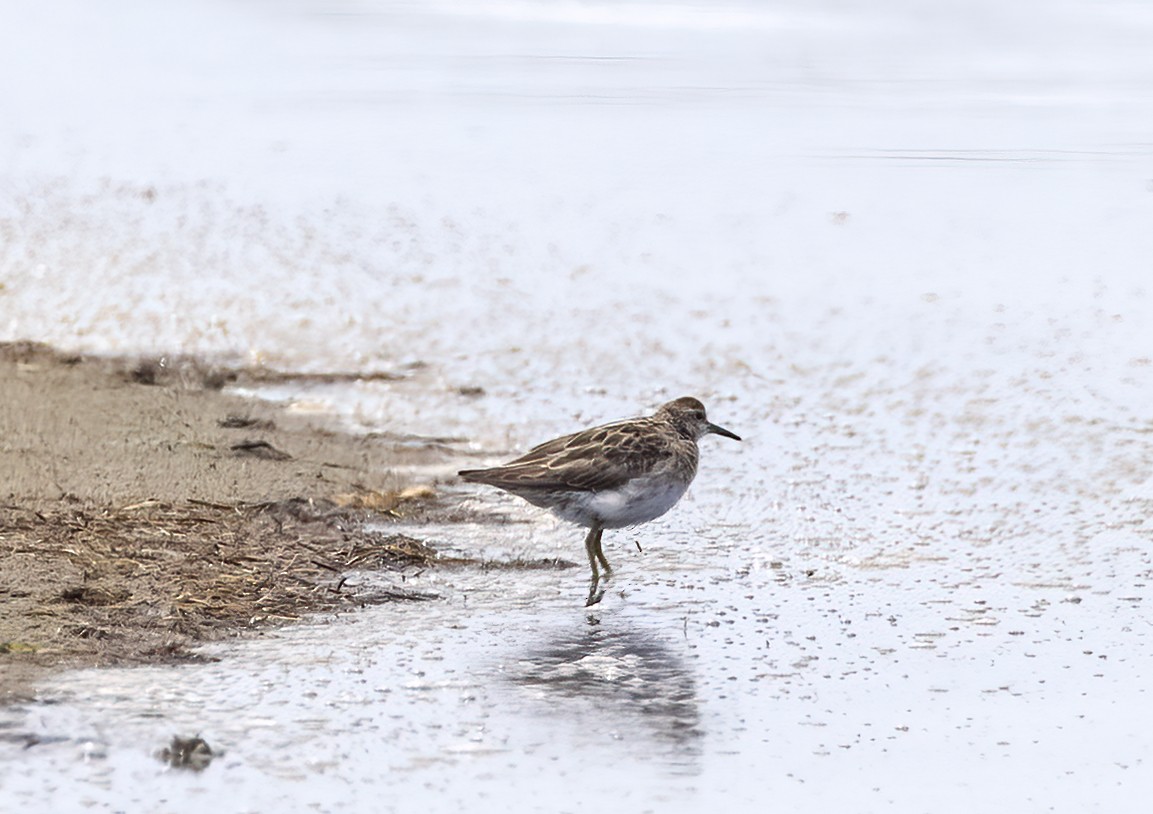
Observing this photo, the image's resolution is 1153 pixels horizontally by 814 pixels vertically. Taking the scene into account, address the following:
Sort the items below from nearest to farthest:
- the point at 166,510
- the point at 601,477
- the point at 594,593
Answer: the point at 594,593 < the point at 601,477 < the point at 166,510

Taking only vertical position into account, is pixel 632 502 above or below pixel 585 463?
below

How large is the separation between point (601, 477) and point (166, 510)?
2.04 meters

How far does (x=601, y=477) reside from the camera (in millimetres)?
7816

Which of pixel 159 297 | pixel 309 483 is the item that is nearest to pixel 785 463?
pixel 309 483

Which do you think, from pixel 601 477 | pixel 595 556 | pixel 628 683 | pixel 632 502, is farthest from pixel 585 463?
pixel 628 683

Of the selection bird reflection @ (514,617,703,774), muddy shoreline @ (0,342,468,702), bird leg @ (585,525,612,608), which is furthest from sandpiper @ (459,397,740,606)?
bird reflection @ (514,617,703,774)

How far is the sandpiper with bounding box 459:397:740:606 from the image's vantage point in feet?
25.6

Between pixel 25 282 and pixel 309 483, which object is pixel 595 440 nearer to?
pixel 309 483

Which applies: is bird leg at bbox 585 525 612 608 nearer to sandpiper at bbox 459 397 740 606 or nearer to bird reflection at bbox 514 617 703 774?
sandpiper at bbox 459 397 740 606

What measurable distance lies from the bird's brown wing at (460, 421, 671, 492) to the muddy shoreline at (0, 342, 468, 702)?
1.75ft

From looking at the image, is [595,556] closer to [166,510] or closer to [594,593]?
[594,593]

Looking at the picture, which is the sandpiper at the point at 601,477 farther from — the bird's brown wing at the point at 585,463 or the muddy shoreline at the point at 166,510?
the muddy shoreline at the point at 166,510

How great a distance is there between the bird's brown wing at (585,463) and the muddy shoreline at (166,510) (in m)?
0.53

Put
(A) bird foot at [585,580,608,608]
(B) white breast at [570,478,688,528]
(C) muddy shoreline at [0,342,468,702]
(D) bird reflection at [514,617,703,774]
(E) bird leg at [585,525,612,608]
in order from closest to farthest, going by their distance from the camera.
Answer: (D) bird reflection at [514,617,703,774], (C) muddy shoreline at [0,342,468,702], (A) bird foot at [585,580,608,608], (E) bird leg at [585,525,612,608], (B) white breast at [570,478,688,528]
